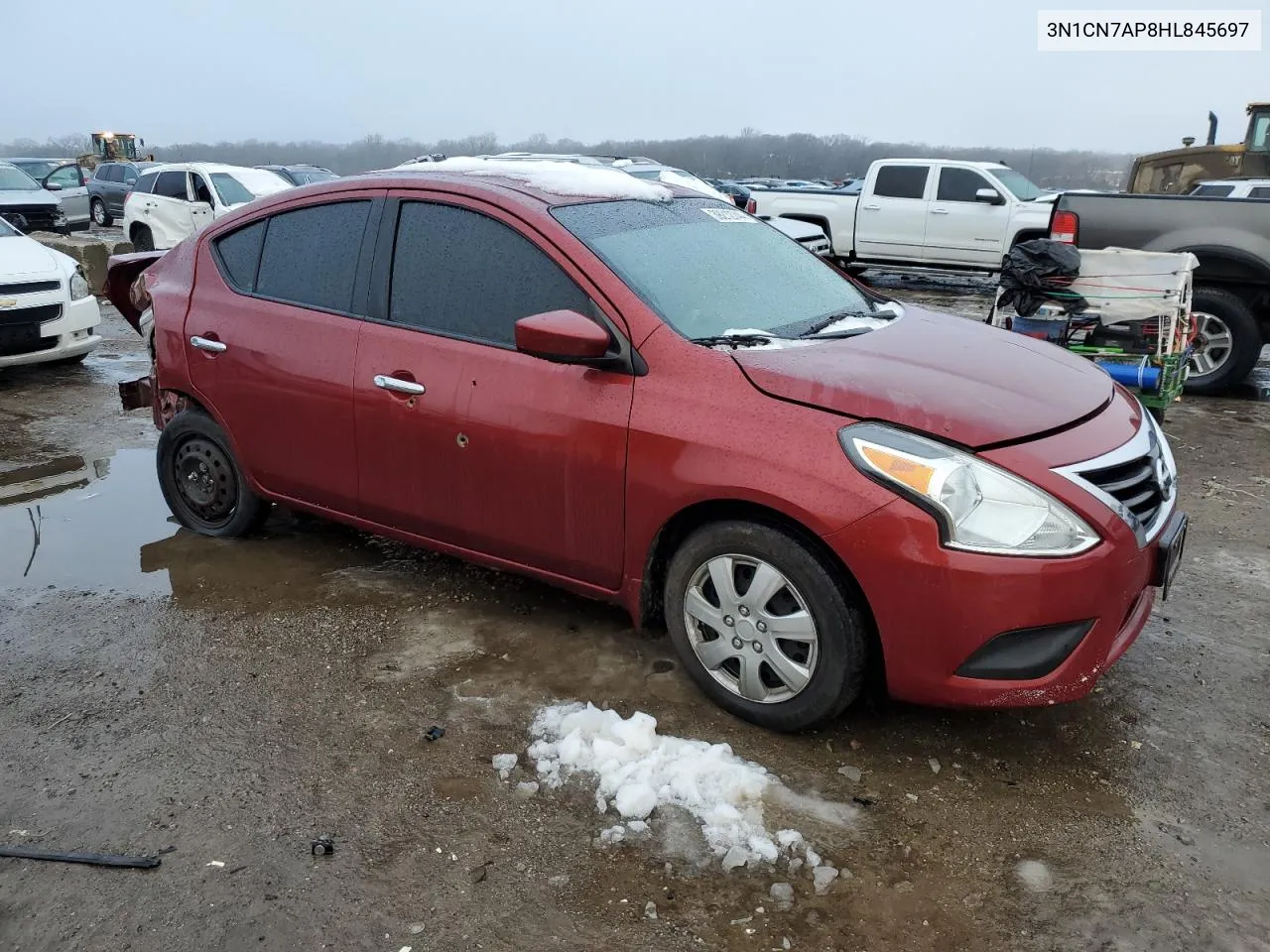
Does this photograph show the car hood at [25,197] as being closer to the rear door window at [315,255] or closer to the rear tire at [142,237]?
the rear tire at [142,237]

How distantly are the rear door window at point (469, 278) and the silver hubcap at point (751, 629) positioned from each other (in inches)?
39.4

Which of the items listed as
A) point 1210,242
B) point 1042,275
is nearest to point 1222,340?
point 1210,242

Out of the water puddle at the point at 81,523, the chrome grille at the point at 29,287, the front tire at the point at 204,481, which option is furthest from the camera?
the chrome grille at the point at 29,287

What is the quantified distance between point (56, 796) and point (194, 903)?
741 mm

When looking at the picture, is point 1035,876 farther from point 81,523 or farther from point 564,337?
A: point 81,523

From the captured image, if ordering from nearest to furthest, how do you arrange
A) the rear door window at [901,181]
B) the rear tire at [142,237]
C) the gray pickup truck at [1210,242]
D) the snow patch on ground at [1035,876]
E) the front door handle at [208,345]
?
the snow patch on ground at [1035,876], the front door handle at [208,345], the gray pickup truck at [1210,242], the rear door window at [901,181], the rear tire at [142,237]

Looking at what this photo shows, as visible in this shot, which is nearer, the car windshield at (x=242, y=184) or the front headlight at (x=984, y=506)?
the front headlight at (x=984, y=506)

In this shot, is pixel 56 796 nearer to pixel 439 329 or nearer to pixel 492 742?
pixel 492 742

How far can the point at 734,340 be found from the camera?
3234mm

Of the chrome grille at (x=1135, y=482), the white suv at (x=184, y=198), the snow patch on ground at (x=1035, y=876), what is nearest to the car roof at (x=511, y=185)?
the chrome grille at (x=1135, y=482)

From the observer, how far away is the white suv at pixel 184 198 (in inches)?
606

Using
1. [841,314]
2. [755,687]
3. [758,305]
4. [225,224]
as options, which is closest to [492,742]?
[755,687]

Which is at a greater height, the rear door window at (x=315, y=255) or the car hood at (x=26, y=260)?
the rear door window at (x=315, y=255)

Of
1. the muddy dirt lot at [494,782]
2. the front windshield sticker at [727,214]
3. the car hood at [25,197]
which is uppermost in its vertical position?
the front windshield sticker at [727,214]
